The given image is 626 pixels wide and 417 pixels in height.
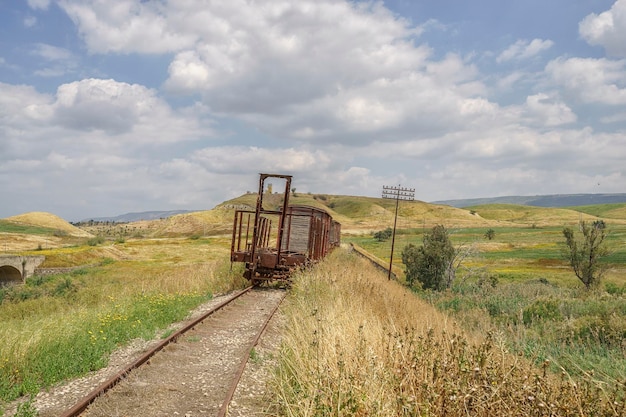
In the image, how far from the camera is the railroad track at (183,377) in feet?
20.0

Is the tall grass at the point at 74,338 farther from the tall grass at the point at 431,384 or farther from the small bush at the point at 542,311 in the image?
the small bush at the point at 542,311

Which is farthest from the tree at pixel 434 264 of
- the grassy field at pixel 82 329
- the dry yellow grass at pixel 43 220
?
the dry yellow grass at pixel 43 220

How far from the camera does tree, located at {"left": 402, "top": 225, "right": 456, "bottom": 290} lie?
3722cm

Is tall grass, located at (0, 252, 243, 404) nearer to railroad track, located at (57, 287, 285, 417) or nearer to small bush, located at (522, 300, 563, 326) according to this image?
railroad track, located at (57, 287, 285, 417)

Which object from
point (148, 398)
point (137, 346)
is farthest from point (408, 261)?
point (148, 398)

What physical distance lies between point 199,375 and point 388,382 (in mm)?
4202

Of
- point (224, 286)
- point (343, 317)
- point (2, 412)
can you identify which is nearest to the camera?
point (2, 412)

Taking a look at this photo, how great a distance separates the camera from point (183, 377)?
7.53 metres

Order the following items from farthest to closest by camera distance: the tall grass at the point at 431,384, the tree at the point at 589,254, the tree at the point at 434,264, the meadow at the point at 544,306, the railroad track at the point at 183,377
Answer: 1. the tree at the point at 434,264
2. the tree at the point at 589,254
3. the meadow at the point at 544,306
4. the railroad track at the point at 183,377
5. the tall grass at the point at 431,384

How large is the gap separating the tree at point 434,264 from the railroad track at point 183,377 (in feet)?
91.1

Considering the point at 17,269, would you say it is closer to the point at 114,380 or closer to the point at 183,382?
the point at 114,380

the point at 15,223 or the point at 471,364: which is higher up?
the point at 471,364

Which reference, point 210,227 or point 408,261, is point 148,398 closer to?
point 408,261

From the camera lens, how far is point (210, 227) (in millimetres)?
110688
